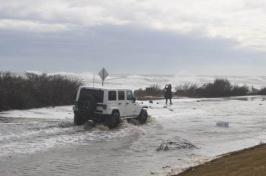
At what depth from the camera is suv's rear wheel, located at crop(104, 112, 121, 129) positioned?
17516 millimetres

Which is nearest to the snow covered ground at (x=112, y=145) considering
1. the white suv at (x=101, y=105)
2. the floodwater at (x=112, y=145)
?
the floodwater at (x=112, y=145)

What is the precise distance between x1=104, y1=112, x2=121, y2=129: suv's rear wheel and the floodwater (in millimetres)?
245

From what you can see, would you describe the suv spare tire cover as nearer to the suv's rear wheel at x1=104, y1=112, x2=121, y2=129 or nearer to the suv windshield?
the suv windshield

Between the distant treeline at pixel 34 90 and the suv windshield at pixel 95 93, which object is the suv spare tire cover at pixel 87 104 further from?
the distant treeline at pixel 34 90

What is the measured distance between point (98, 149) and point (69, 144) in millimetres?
1270

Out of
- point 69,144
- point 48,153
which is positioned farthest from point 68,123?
point 48,153

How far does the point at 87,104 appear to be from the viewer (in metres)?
17.4

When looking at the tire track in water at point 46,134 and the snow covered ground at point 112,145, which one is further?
the tire track in water at point 46,134

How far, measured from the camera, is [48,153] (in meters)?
11.8

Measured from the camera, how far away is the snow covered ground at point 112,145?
10117 millimetres

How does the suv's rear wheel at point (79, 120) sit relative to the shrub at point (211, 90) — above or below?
below

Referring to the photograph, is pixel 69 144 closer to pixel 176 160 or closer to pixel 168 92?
pixel 176 160

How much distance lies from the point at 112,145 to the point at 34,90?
15.9 m

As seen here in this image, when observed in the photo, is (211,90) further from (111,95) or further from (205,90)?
(111,95)
